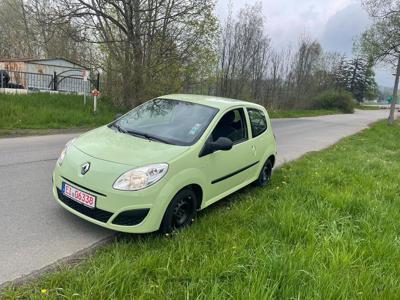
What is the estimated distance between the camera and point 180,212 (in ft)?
12.9

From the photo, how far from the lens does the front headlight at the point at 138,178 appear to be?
341cm

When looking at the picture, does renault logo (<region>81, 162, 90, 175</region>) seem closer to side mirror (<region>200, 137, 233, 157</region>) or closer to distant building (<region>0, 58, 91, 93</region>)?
side mirror (<region>200, 137, 233, 157</region>)

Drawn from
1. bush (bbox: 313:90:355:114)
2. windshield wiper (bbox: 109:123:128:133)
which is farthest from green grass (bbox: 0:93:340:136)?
bush (bbox: 313:90:355:114)

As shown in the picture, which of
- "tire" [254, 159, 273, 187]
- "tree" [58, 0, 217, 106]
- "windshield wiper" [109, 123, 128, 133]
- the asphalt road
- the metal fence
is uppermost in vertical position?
"tree" [58, 0, 217, 106]

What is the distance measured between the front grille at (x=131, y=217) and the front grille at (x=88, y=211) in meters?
0.10

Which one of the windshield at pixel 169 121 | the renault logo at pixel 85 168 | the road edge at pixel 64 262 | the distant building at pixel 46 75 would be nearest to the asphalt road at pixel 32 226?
the road edge at pixel 64 262

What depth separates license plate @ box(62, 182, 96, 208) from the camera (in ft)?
11.5

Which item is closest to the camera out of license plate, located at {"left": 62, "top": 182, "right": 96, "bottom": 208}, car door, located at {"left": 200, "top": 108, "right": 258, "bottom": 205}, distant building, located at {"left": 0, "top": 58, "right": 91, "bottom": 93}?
license plate, located at {"left": 62, "top": 182, "right": 96, "bottom": 208}

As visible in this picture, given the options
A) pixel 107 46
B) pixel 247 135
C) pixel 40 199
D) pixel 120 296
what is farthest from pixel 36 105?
pixel 120 296

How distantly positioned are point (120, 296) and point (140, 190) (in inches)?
42.1

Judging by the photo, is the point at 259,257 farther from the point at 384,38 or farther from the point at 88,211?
the point at 384,38

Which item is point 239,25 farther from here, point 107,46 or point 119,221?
point 119,221

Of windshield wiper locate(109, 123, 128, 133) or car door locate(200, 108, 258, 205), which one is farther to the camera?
windshield wiper locate(109, 123, 128, 133)

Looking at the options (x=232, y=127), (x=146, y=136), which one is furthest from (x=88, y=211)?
(x=232, y=127)
